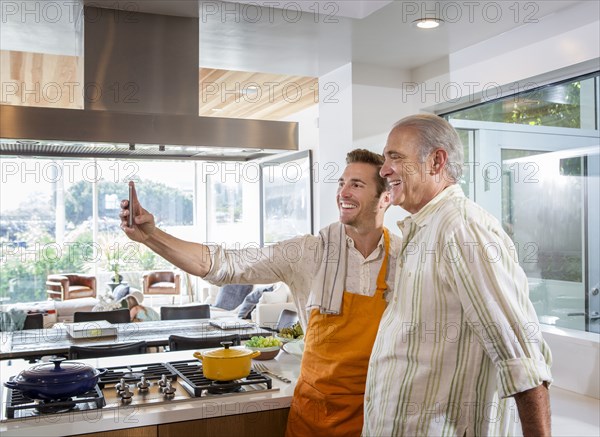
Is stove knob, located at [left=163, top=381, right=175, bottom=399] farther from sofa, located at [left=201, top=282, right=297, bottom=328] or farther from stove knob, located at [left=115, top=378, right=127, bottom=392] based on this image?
sofa, located at [left=201, top=282, right=297, bottom=328]

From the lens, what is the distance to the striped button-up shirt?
1.44 m

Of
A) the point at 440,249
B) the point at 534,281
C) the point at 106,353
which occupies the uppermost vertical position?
the point at 440,249

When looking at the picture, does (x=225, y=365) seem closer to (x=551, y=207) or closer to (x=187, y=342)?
(x=187, y=342)

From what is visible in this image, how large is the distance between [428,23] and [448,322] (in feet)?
5.65

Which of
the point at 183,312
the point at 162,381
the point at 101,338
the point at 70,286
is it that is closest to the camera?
the point at 162,381

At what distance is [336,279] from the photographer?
2217 millimetres

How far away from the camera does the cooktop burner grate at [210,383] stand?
2.22m

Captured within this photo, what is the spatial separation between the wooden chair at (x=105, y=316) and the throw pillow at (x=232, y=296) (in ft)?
10.6

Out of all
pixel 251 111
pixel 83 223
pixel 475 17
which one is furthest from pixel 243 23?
pixel 83 223

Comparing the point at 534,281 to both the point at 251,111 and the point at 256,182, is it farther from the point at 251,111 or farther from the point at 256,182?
the point at 256,182

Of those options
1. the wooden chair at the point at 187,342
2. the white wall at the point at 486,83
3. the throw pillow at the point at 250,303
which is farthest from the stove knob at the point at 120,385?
the throw pillow at the point at 250,303

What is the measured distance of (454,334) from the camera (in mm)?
1570

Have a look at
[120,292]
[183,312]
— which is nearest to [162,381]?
[183,312]

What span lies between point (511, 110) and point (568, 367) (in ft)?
4.43
